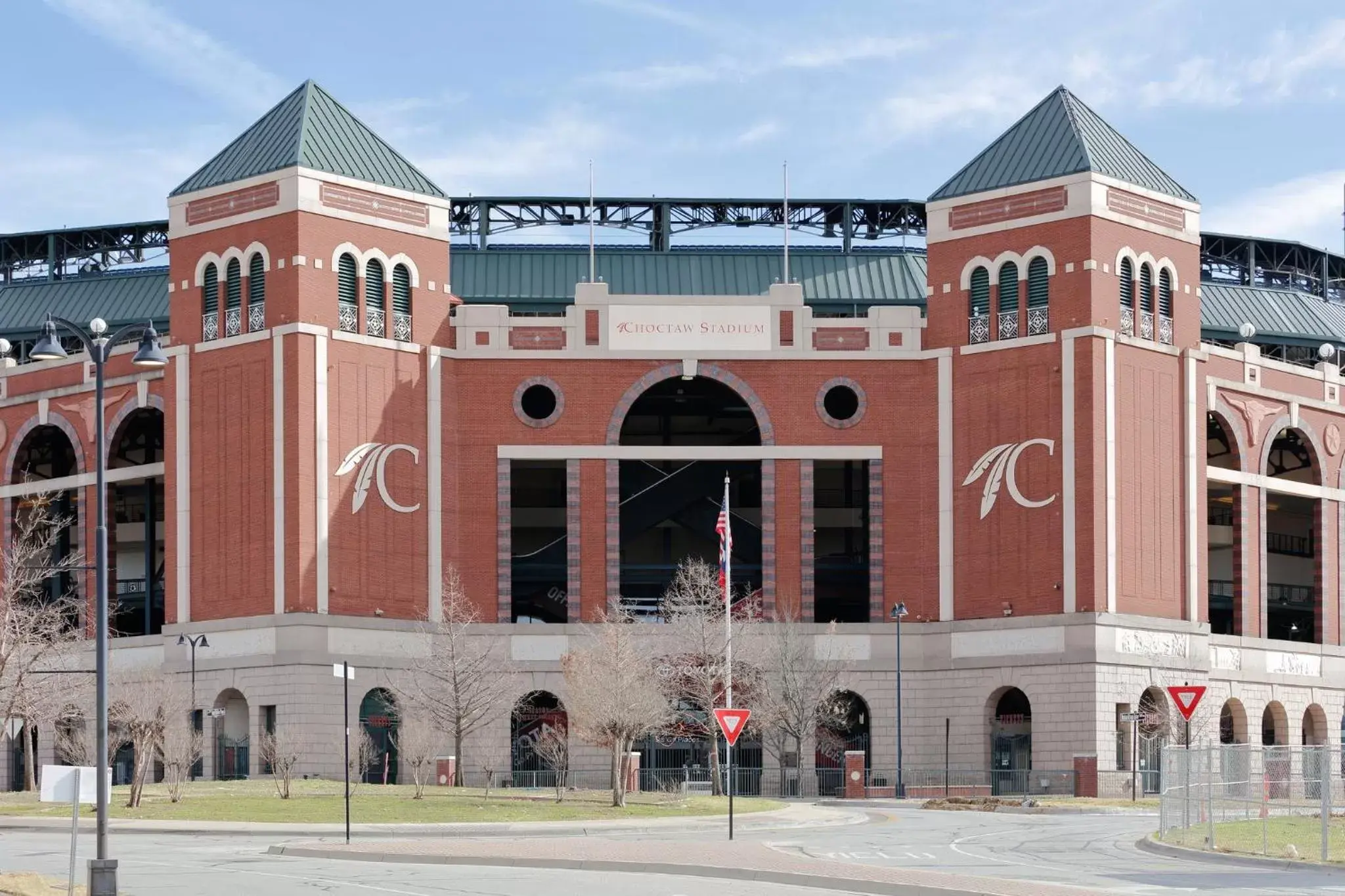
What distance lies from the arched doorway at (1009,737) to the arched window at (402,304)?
26.8m

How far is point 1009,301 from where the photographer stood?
86562mm

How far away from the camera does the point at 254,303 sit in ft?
280

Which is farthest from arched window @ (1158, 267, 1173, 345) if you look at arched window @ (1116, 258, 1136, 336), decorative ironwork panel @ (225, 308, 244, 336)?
decorative ironwork panel @ (225, 308, 244, 336)

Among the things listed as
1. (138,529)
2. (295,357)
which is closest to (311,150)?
(295,357)

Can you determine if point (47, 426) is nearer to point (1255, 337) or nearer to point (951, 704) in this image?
point (951, 704)

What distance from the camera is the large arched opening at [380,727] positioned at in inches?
3273

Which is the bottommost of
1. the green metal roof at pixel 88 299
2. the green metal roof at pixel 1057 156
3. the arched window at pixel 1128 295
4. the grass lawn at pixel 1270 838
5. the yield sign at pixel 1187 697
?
the grass lawn at pixel 1270 838

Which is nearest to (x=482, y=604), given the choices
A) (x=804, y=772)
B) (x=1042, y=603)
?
(x=804, y=772)

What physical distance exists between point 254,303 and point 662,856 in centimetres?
4728

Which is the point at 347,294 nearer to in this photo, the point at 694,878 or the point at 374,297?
the point at 374,297

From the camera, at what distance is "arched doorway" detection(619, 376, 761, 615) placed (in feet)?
296

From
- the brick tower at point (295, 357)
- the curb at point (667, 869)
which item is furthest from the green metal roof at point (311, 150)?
the curb at point (667, 869)

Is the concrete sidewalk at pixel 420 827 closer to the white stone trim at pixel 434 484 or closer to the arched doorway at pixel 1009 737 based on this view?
the arched doorway at pixel 1009 737

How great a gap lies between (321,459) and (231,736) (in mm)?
11041
